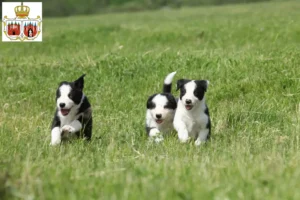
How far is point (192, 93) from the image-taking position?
7.87 metres

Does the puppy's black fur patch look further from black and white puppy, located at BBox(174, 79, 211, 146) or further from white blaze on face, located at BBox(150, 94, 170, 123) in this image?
black and white puppy, located at BBox(174, 79, 211, 146)

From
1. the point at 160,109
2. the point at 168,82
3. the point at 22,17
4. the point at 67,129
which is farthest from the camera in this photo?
the point at 22,17

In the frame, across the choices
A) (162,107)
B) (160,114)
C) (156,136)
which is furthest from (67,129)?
(162,107)

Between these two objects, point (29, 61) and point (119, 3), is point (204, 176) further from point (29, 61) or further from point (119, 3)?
point (119, 3)

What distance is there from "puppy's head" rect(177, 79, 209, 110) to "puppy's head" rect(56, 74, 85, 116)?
1.35 metres

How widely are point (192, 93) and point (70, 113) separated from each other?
5.25 ft

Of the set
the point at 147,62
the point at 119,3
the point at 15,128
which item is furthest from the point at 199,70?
the point at 119,3

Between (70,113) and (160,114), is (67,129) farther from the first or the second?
(160,114)

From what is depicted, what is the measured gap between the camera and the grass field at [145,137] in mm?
3990

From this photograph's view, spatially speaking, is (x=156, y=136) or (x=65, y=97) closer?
(x=65, y=97)

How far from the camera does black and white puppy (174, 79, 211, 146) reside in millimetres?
7891

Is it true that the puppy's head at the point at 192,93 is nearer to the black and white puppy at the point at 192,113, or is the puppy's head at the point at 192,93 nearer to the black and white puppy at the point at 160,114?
the black and white puppy at the point at 192,113

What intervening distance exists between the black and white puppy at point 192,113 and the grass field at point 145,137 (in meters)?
0.23

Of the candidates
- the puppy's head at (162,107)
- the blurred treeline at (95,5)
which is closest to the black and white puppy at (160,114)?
the puppy's head at (162,107)
